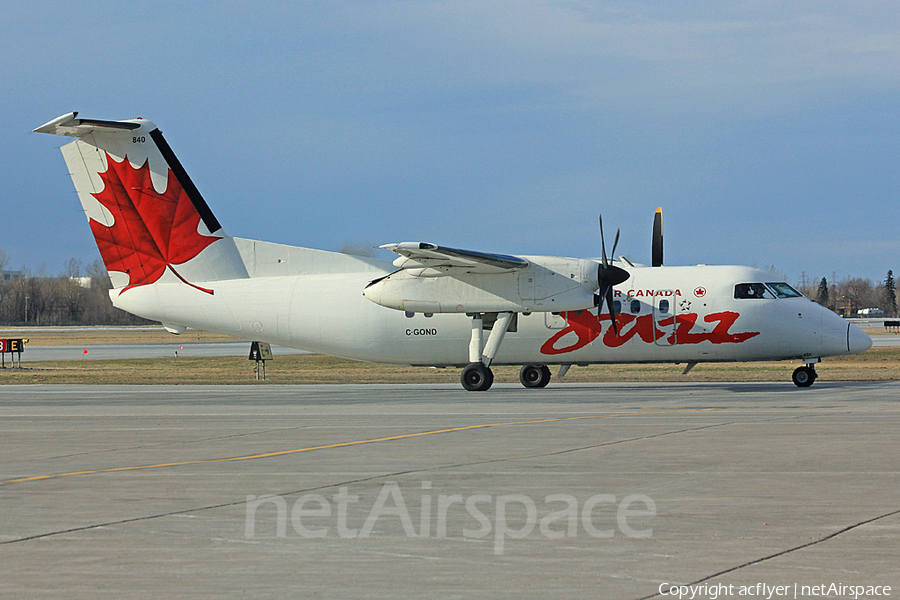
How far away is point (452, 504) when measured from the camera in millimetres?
8953

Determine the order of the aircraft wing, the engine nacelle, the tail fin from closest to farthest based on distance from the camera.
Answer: the aircraft wing < the engine nacelle < the tail fin

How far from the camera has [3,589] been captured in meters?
6.04

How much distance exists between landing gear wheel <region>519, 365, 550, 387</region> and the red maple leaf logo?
10272 mm

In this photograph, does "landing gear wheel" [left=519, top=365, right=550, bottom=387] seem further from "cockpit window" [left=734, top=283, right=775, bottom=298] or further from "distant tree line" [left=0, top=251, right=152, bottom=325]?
"distant tree line" [left=0, top=251, right=152, bottom=325]

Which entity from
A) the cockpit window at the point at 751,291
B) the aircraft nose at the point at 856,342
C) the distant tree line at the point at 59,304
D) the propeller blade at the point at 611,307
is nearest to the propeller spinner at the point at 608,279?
the propeller blade at the point at 611,307

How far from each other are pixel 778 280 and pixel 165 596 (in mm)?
→ 24381

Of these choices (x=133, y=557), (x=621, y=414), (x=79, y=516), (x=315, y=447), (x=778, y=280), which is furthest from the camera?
(x=778, y=280)

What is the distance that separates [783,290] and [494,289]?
8799 millimetres

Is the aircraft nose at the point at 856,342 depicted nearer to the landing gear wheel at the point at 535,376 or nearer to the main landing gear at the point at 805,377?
the main landing gear at the point at 805,377

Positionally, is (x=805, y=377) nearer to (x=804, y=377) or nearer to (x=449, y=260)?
(x=804, y=377)

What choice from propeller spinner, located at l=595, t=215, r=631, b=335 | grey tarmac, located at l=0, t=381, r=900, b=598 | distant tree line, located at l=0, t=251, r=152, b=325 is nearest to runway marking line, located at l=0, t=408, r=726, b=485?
grey tarmac, located at l=0, t=381, r=900, b=598

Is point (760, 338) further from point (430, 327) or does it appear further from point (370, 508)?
point (370, 508)

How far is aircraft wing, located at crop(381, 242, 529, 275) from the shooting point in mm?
23766

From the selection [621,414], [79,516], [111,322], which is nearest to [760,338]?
[621,414]
